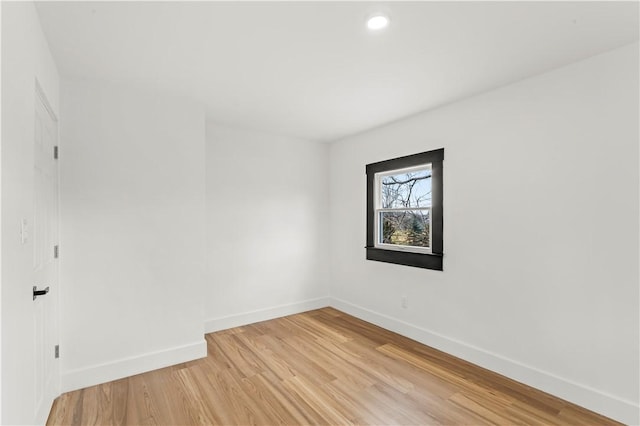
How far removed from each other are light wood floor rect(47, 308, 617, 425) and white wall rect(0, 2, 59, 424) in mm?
799

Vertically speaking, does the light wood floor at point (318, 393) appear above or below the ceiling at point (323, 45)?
below

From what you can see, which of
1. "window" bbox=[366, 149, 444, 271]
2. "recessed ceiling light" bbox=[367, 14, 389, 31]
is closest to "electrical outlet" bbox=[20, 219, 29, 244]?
"recessed ceiling light" bbox=[367, 14, 389, 31]

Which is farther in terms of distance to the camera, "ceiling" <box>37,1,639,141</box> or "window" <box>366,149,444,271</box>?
"window" <box>366,149,444,271</box>

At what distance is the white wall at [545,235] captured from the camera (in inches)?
84.0

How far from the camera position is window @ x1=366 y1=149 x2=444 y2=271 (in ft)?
10.8

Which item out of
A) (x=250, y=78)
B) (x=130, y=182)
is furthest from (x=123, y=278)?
(x=250, y=78)

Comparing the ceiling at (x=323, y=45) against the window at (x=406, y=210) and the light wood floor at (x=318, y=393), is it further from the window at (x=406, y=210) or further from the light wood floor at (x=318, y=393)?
the light wood floor at (x=318, y=393)

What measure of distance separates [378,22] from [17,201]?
2.04 meters

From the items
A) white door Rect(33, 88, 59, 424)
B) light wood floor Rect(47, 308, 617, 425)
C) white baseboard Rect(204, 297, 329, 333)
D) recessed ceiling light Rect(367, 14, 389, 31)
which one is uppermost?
recessed ceiling light Rect(367, 14, 389, 31)

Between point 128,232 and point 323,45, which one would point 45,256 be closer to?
point 128,232

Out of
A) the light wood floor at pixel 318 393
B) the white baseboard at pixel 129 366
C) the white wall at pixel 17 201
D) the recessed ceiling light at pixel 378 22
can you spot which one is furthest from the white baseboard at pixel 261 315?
the recessed ceiling light at pixel 378 22

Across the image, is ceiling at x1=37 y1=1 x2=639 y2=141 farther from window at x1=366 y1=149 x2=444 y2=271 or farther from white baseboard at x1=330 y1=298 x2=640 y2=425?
white baseboard at x1=330 y1=298 x2=640 y2=425

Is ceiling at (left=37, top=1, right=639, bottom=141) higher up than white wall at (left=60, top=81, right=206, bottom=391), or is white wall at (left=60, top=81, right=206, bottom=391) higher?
ceiling at (left=37, top=1, right=639, bottom=141)

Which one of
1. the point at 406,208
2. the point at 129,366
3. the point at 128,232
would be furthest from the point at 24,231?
the point at 406,208
